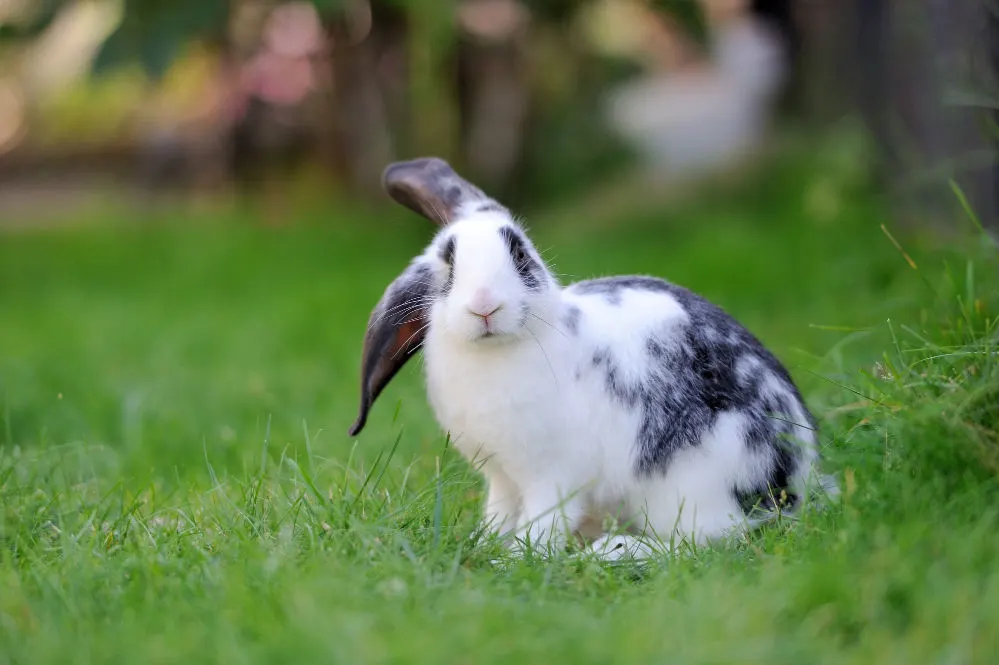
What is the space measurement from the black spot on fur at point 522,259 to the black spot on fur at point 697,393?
0.84 feet

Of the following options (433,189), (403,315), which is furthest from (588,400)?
(433,189)

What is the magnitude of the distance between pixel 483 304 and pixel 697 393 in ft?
2.03

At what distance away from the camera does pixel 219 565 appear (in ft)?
8.36

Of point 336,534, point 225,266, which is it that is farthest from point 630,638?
point 225,266

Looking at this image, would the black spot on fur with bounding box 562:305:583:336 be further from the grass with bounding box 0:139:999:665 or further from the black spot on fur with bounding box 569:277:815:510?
the grass with bounding box 0:139:999:665

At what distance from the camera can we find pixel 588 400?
291cm

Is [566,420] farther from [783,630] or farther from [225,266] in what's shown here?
[225,266]

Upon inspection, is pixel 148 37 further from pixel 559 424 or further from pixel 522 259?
pixel 559 424

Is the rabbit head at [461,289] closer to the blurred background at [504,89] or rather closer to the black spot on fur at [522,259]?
the black spot on fur at [522,259]

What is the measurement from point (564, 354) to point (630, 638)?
3.19ft

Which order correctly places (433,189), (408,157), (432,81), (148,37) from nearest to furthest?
(433,189), (148,37), (432,81), (408,157)

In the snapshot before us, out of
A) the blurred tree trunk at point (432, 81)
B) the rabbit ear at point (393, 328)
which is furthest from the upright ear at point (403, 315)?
the blurred tree trunk at point (432, 81)

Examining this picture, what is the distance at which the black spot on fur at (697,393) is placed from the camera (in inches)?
115

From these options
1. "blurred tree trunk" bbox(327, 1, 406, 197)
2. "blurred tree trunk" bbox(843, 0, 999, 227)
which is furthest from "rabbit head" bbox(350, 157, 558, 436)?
"blurred tree trunk" bbox(327, 1, 406, 197)
